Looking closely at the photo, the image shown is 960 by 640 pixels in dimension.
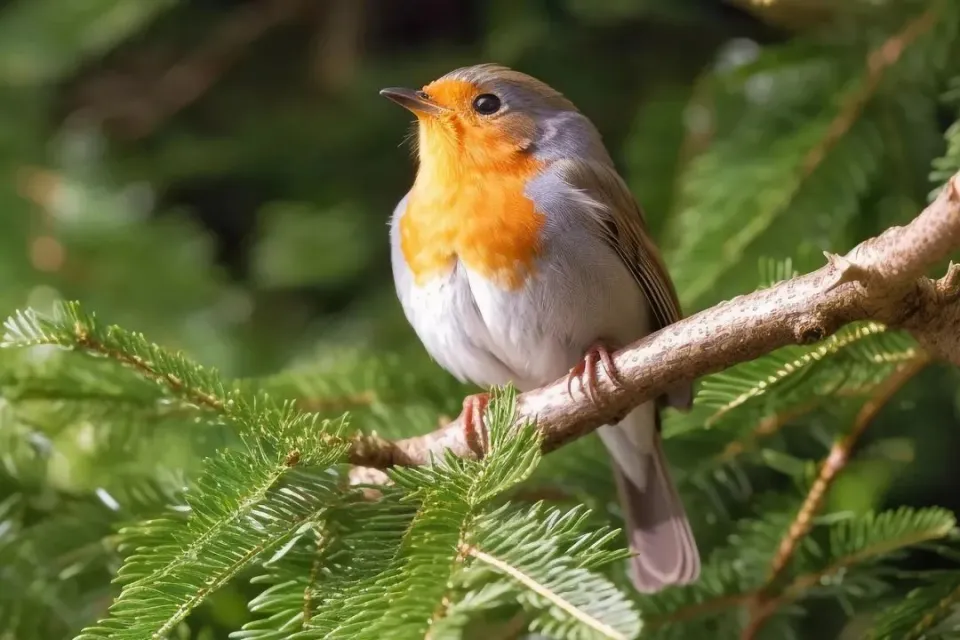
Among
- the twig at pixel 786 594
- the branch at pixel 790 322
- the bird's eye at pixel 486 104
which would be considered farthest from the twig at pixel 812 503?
the bird's eye at pixel 486 104

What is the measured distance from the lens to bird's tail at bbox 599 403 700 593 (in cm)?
→ 108

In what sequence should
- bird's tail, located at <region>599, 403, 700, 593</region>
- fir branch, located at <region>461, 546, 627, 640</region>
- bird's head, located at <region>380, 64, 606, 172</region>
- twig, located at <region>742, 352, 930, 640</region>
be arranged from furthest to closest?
1. bird's head, located at <region>380, 64, 606, 172</region>
2. bird's tail, located at <region>599, 403, 700, 593</region>
3. twig, located at <region>742, 352, 930, 640</region>
4. fir branch, located at <region>461, 546, 627, 640</region>

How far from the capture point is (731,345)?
0.75 m

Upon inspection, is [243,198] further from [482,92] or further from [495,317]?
[495,317]

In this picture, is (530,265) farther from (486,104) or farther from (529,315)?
(486,104)

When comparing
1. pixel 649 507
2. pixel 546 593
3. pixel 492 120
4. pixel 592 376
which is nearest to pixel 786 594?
pixel 649 507

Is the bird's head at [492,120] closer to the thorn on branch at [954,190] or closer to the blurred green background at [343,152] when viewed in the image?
the blurred green background at [343,152]

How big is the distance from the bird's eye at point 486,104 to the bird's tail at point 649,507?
443 millimetres

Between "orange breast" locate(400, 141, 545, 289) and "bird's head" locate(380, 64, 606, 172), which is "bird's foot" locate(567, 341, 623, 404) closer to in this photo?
"orange breast" locate(400, 141, 545, 289)

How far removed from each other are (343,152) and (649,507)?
1.09m

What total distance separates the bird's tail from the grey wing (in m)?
0.06

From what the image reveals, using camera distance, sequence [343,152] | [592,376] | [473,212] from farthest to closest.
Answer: [343,152] < [473,212] < [592,376]

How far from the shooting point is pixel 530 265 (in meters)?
1.05

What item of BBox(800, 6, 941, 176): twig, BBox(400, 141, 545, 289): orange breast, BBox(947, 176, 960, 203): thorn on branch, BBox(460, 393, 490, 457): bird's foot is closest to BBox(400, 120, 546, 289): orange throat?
BBox(400, 141, 545, 289): orange breast
